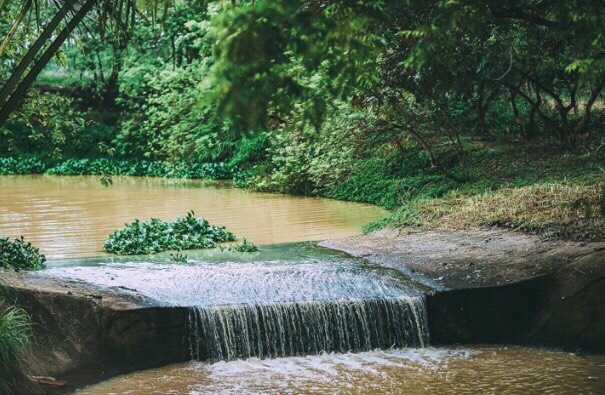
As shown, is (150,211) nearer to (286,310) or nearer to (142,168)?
(286,310)

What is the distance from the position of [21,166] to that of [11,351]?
25.4 meters

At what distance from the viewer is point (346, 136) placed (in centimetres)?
1938

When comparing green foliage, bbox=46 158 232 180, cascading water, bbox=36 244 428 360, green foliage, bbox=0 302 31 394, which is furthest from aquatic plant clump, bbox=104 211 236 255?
green foliage, bbox=46 158 232 180

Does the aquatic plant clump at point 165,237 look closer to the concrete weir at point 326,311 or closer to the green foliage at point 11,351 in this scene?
the concrete weir at point 326,311

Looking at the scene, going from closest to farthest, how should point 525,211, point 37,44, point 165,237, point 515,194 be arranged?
point 37,44 → point 525,211 → point 165,237 → point 515,194

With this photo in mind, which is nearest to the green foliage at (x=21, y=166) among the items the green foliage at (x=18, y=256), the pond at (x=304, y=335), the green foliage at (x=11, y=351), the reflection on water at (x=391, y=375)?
the pond at (x=304, y=335)

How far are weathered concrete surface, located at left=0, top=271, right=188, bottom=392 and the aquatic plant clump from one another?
413 centimetres

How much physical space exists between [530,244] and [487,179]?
586cm

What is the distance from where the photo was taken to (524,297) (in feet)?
34.5

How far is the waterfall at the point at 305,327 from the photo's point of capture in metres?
10.1

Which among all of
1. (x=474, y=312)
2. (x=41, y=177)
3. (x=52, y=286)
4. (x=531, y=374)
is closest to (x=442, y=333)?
(x=474, y=312)

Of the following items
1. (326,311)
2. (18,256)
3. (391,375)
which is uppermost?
(18,256)

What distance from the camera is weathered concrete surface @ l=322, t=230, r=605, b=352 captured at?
10.1 m

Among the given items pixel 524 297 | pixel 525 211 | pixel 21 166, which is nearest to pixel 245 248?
pixel 525 211
